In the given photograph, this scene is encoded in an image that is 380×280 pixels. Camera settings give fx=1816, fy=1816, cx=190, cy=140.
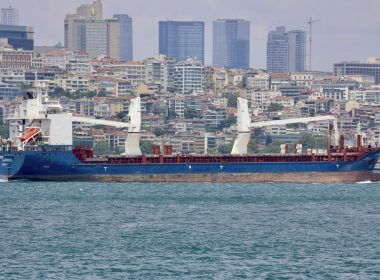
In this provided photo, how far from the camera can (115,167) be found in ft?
295

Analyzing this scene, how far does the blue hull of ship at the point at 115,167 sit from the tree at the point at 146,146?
50905 millimetres

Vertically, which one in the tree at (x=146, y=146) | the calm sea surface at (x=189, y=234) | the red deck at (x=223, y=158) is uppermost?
the red deck at (x=223, y=158)

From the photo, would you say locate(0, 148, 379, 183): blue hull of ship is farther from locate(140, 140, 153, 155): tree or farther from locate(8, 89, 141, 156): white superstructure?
locate(140, 140, 153, 155): tree

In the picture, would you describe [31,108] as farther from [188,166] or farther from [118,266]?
[118,266]

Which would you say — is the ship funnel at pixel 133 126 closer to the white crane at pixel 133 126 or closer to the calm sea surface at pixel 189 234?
the white crane at pixel 133 126

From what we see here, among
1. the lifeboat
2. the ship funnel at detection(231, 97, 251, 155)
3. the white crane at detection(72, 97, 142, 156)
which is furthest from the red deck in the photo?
the ship funnel at detection(231, 97, 251, 155)

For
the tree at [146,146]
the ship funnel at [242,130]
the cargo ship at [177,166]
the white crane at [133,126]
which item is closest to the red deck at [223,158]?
the cargo ship at [177,166]

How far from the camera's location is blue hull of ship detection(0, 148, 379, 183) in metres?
89.5

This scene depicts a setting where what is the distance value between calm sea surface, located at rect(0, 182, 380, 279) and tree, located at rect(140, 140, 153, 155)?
194 ft

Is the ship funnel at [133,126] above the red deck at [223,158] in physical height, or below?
above

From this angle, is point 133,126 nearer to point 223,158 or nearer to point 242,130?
point 242,130

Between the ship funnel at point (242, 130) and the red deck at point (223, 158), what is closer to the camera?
the red deck at point (223, 158)

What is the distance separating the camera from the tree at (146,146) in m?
143

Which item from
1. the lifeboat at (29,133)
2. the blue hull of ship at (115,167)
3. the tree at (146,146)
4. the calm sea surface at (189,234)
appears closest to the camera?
the calm sea surface at (189,234)
